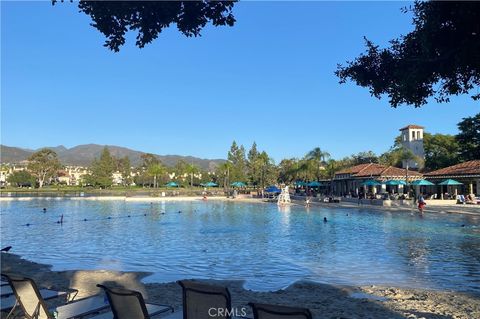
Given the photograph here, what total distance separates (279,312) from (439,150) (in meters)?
77.2

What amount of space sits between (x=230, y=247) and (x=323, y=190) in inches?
2739

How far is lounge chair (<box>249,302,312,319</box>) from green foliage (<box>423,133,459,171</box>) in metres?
61.8

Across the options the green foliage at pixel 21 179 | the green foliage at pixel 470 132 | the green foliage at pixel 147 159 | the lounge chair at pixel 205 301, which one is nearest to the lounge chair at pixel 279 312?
the lounge chair at pixel 205 301

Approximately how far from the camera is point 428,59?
5777mm

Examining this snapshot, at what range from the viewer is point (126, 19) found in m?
5.65

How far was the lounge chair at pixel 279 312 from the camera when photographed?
363 cm

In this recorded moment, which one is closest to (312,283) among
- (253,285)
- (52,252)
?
(253,285)

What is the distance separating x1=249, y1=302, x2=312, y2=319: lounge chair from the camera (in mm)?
3625

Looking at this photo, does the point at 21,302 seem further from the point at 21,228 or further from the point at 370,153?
the point at 370,153

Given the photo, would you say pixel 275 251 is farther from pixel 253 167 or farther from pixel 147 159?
pixel 147 159

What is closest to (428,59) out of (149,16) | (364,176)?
(149,16)

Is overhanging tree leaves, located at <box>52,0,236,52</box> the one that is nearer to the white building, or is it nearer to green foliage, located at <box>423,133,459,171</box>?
green foliage, located at <box>423,133,459,171</box>

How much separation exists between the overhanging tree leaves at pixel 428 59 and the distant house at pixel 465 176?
44.5m

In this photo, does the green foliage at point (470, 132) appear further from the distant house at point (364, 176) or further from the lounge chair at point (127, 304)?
the lounge chair at point (127, 304)
